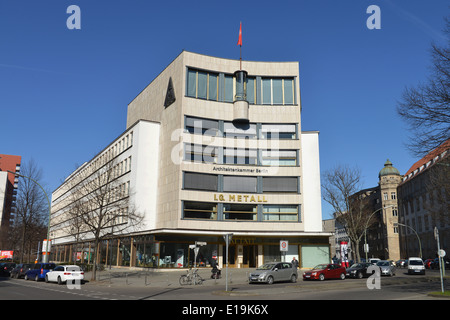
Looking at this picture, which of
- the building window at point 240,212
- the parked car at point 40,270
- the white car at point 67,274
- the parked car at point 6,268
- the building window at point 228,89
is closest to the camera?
the white car at point 67,274

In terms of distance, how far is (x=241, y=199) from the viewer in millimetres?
45406

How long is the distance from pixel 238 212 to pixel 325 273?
15.7m

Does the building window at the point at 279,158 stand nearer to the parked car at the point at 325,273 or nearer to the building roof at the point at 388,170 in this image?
the parked car at the point at 325,273

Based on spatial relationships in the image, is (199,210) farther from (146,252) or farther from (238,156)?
(238,156)

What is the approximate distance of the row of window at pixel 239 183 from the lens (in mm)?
44406

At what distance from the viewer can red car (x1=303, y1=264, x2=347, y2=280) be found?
101ft

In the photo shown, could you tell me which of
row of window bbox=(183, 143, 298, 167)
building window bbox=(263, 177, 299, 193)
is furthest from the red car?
row of window bbox=(183, 143, 298, 167)

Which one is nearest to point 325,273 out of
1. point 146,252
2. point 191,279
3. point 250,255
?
point 191,279

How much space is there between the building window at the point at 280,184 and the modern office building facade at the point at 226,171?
0.38 feet

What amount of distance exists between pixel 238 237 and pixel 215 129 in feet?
40.9

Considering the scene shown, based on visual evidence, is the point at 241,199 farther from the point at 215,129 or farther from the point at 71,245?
the point at 71,245

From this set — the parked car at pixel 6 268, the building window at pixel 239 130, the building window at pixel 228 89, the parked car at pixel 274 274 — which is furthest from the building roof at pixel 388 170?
the parked car at pixel 6 268

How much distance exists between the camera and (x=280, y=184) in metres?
46.6
